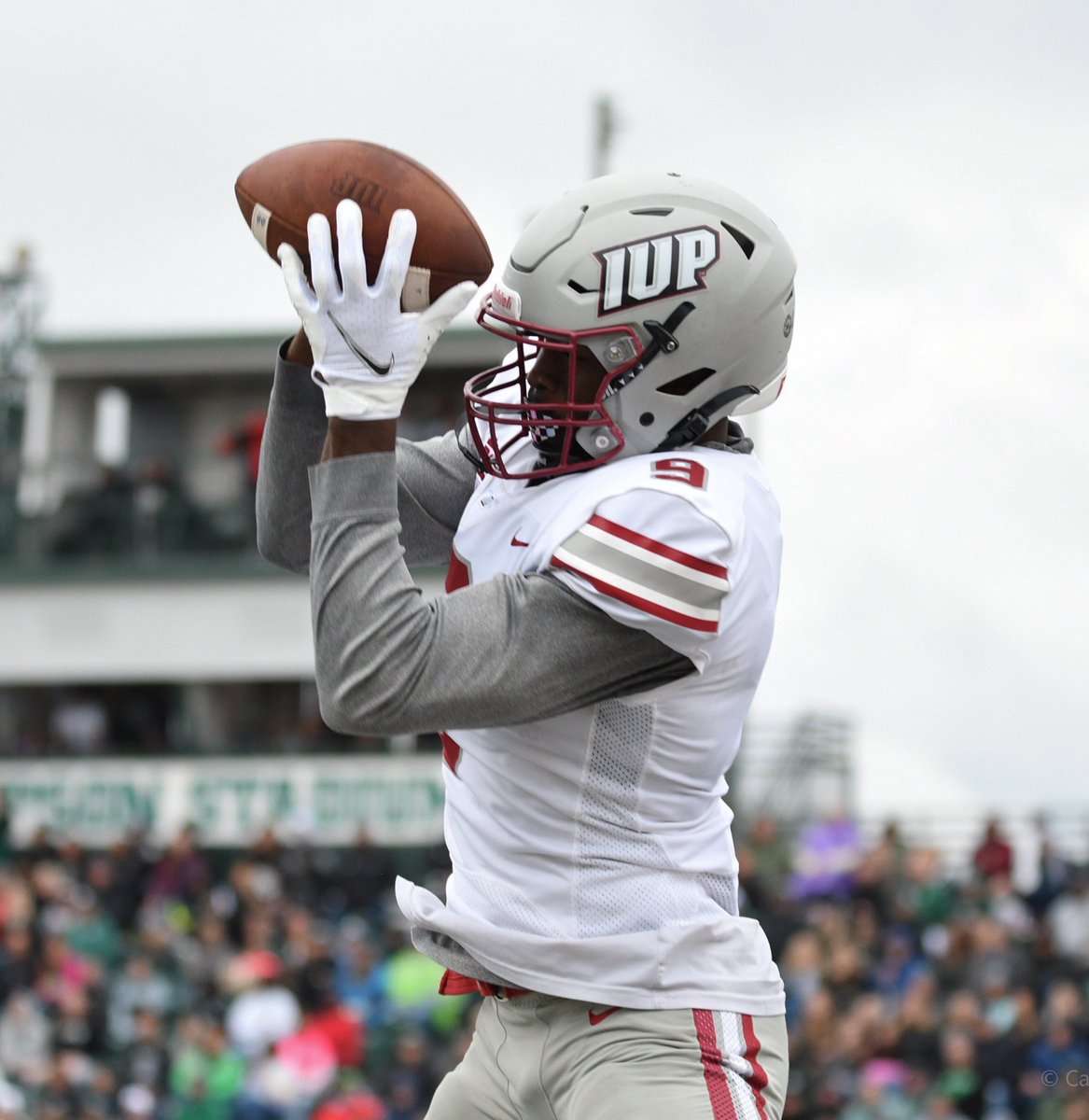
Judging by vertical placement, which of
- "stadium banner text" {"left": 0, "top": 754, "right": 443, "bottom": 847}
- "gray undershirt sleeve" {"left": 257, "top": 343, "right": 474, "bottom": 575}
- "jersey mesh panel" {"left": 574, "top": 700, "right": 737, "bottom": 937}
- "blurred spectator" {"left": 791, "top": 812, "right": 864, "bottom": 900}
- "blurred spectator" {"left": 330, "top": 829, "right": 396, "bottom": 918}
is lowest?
"stadium banner text" {"left": 0, "top": 754, "right": 443, "bottom": 847}

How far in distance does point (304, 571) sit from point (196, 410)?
15.8 m

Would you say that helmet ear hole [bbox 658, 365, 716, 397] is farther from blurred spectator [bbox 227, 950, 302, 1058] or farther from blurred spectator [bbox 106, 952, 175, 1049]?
blurred spectator [bbox 106, 952, 175, 1049]

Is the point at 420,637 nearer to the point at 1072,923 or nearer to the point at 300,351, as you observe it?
the point at 300,351

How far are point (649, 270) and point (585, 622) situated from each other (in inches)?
21.8

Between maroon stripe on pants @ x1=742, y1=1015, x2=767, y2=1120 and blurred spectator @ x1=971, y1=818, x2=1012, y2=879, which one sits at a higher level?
maroon stripe on pants @ x1=742, y1=1015, x2=767, y2=1120

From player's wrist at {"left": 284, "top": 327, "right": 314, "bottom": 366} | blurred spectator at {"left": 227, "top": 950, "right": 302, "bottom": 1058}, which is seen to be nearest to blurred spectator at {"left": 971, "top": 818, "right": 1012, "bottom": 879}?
blurred spectator at {"left": 227, "top": 950, "right": 302, "bottom": 1058}

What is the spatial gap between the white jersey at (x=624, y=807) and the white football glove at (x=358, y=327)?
0.32 metres

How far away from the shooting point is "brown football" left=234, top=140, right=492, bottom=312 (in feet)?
8.51

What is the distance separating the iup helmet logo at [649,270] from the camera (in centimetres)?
263

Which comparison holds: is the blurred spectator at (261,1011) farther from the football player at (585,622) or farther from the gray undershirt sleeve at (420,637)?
the gray undershirt sleeve at (420,637)

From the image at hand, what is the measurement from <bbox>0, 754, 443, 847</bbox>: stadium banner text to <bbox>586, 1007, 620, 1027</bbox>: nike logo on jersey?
1259 cm

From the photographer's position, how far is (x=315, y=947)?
11930 millimetres

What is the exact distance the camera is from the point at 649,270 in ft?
8.66

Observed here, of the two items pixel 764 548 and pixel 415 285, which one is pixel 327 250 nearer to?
pixel 415 285
